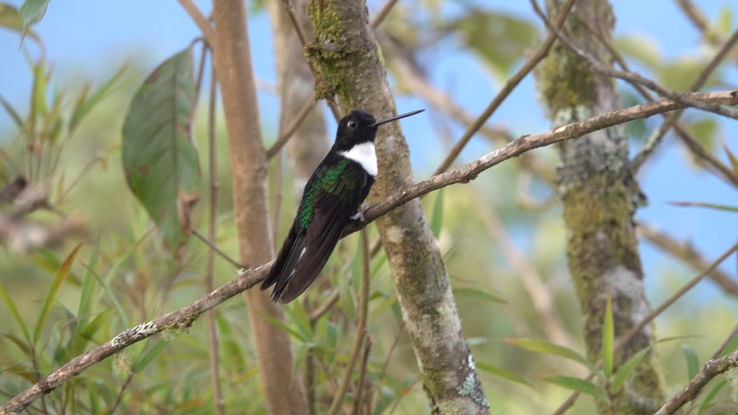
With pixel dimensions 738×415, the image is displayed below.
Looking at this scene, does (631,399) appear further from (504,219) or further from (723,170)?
(504,219)

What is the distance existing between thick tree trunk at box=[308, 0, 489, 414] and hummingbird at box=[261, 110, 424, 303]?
80mm

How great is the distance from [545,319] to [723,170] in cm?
276

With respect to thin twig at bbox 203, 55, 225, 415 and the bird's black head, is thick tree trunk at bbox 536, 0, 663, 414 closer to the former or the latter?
the bird's black head

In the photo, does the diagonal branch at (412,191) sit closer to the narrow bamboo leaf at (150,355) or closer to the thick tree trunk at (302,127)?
the narrow bamboo leaf at (150,355)

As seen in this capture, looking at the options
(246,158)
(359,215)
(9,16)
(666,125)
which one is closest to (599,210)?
(666,125)

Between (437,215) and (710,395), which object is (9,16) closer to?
(437,215)

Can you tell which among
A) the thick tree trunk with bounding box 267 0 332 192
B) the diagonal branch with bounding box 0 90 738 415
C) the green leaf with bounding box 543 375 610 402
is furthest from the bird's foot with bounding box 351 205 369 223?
the thick tree trunk with bounding box 267 0 332 192

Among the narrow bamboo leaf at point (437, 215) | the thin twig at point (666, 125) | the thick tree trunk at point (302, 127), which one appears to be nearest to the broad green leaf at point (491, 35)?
the thick tree trunk at point (302, 127)

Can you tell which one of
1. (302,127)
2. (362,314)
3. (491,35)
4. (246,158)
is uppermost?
(491,35)

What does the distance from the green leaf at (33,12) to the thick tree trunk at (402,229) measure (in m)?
0.61

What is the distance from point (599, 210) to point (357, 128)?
1111mm

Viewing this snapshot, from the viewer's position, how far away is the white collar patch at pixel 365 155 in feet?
7.79

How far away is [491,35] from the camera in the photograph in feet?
22.4

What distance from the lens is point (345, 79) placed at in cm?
210
